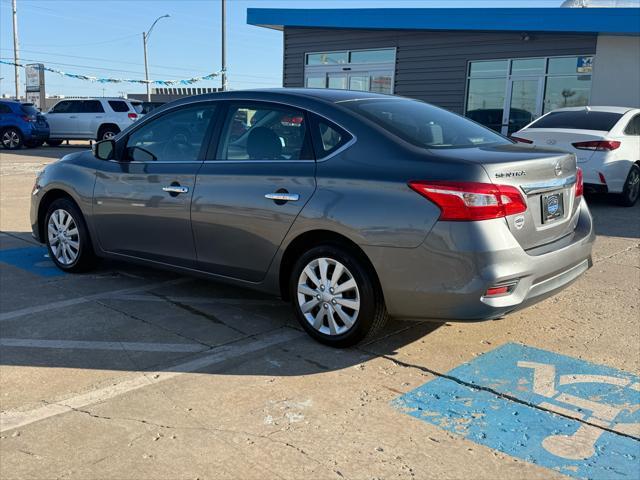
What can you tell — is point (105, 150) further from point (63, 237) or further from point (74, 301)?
point (74, 301)

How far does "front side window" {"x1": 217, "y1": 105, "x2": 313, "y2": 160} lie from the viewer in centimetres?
437

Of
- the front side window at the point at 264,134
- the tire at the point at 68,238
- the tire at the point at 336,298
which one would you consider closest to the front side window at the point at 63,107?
the tire at the point at 68,238

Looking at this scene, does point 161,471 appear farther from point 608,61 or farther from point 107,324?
point 608,61

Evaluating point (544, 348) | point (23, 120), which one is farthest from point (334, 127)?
point (23, 120)

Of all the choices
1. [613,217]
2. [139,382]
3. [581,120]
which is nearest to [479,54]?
[581,120]

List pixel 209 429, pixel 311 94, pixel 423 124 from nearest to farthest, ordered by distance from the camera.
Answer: pixel 209 429 → pixel 423 124 → pixel 311 94

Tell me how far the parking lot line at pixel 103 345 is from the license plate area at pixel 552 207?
92.4 inches

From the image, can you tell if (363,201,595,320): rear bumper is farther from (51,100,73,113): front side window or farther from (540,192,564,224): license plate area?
(51,100,73,113): front side window

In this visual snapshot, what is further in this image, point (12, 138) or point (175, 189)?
point (12, 138)

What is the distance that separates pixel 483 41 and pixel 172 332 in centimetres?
1374

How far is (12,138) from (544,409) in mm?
22889

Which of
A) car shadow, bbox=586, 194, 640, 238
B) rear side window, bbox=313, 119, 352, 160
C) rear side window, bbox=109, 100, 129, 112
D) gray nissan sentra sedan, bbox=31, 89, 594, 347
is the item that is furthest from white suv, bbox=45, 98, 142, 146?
rear side window, bbox=313, 119, 352, 160

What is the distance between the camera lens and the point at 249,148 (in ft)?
15.1

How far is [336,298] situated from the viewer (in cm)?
411
